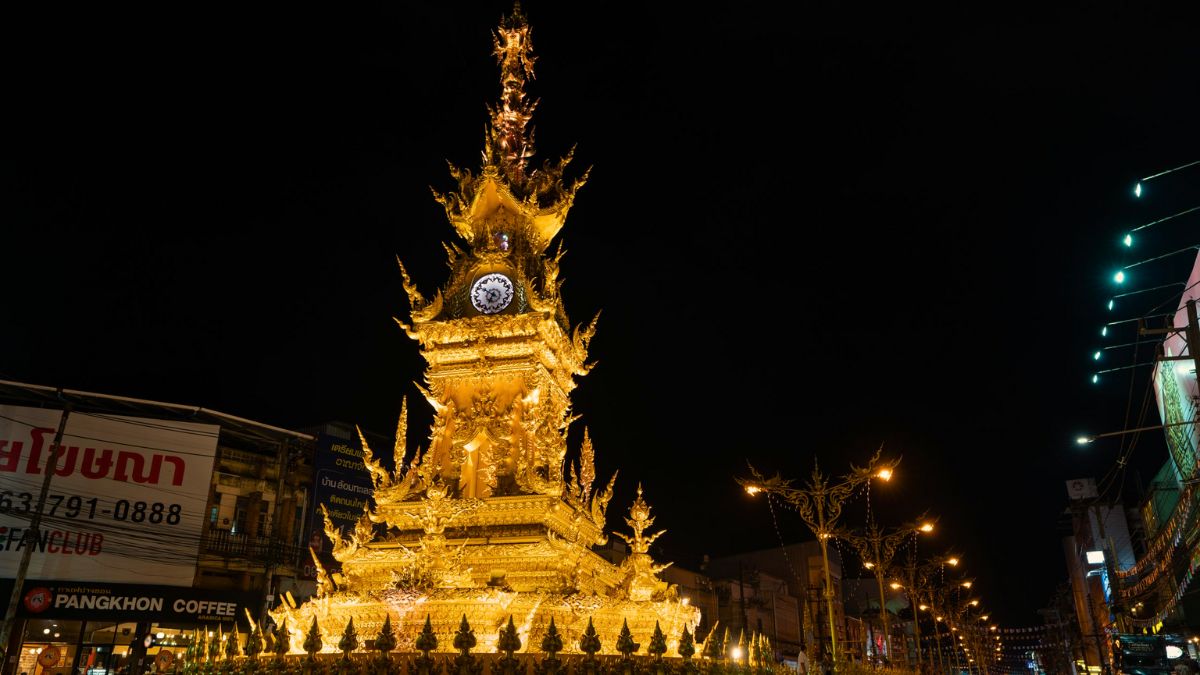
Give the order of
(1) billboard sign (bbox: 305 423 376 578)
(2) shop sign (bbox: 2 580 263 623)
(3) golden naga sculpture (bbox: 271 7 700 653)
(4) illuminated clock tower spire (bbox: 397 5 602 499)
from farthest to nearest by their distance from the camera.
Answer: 1. (1) billboard sign (bbox: 305 423 376 578)
2. (2) shop sign (bbox: 2 580 263 623)
3. (4) illuminated clock tower spire (bbox: 397 5 602 499)
4. (3) golden naga sculpture (bbox: 271 7 700 653)

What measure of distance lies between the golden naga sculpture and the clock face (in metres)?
0.04

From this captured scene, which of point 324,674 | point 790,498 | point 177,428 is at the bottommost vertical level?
point 324,674

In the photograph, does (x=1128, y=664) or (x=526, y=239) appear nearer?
(x=526, y=239)

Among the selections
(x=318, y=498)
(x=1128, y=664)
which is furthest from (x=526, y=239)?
(x=1128, y=664)

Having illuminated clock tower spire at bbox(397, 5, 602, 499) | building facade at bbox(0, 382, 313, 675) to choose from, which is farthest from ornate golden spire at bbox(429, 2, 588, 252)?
building facade at bbox(0, 382, 313, 675)

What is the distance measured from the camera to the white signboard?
28.2 meters

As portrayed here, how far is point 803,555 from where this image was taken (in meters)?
61.4

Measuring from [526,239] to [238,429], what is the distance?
19852 mm

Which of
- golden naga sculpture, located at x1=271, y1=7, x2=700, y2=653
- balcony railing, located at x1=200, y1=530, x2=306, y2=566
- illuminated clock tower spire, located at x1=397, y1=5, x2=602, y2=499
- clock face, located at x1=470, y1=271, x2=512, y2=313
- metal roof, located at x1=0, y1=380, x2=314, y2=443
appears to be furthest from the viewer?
balcony railing, located at x1=200, y1=530, x2=306, y2=566

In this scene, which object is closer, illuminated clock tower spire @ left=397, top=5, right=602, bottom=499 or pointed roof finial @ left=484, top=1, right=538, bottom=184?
illuminated clock tower spire @ left=397, top=5, right=602, bottom=499

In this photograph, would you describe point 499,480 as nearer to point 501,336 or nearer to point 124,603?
point 501,336

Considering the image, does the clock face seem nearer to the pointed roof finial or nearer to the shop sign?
the pointed roof finial

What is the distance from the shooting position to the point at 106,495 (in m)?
29.6

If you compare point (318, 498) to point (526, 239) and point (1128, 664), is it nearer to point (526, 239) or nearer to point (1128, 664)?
point (526, 239)
